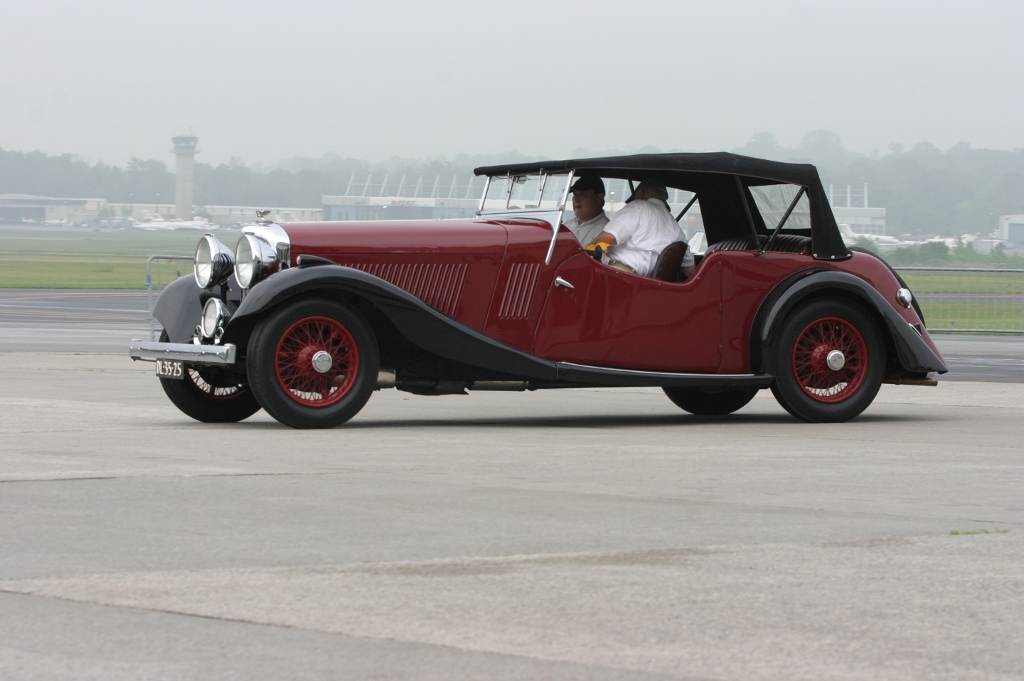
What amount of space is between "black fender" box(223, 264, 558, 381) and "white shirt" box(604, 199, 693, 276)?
41.8 inches

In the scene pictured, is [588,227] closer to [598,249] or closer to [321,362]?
[598,249]

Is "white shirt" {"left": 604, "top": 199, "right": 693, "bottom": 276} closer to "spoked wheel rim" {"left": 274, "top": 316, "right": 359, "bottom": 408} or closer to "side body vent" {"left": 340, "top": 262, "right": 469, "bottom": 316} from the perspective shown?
"side body vent" {"left": 340, "top": 262, "right": 469, "bottom": 316}

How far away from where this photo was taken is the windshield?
9.36 m

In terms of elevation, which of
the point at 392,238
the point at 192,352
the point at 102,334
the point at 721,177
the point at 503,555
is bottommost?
the point at 102,334

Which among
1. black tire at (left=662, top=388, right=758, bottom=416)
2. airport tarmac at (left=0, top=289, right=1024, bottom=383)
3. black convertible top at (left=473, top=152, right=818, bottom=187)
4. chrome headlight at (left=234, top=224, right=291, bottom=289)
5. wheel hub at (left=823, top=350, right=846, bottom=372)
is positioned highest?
black convertible top at (left=473, top=152, right=818, bottom=187)

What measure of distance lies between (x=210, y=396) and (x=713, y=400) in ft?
12.6

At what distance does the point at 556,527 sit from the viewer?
518 cm

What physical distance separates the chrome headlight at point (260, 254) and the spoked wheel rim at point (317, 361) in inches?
19.3

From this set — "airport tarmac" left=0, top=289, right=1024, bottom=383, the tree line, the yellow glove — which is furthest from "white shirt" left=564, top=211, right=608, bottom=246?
the tree line

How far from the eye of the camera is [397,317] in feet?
27.8

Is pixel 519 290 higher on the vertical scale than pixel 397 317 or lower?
higher

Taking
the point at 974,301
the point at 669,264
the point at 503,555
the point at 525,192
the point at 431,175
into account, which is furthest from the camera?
the point at 431,175

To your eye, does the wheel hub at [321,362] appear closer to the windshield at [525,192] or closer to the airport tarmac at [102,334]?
the windshield at [525,192]

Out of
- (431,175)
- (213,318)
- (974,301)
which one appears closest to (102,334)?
(213,318)
